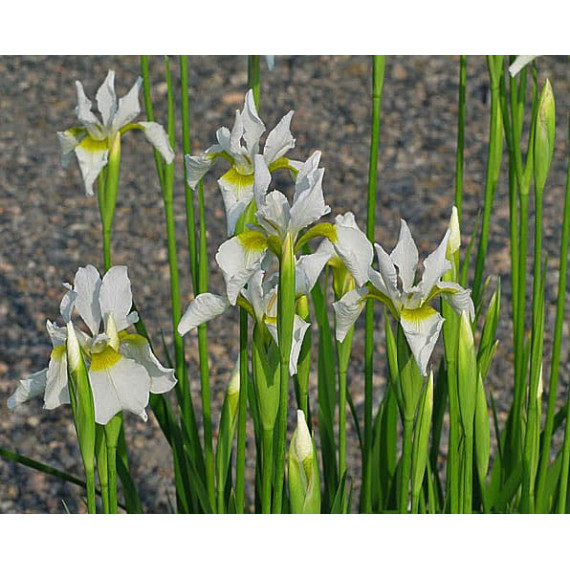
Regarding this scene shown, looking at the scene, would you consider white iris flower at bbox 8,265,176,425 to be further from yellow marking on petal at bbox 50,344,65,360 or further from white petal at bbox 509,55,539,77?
white petal at bbox 509,55,539,77

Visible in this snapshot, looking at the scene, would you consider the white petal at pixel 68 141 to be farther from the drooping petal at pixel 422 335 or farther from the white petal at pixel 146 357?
the drooping petal at pixel 422 335

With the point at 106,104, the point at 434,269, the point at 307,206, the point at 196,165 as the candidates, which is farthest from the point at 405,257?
the point at 106,104

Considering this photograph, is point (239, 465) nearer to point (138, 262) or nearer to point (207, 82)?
point (138, 262)

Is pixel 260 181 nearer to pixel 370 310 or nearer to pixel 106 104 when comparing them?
pixel 370 310

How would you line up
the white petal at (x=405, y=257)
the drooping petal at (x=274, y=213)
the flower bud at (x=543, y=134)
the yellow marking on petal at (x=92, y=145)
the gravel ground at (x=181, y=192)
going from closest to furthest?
the drooping petal at (x=274, y=213)
the white petal at (x=405, y=257)
the flower bud at (x=543, y=134)
the yellow marking on petal at (x=92, y=145)
the gravel ground at (x=181, y=192)

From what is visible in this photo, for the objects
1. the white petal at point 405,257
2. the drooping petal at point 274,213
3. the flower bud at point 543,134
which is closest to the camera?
the drooping petal at point 274,213

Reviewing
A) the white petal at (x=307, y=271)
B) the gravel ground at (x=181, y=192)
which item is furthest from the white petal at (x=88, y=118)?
the gravel ground at (x=181, y=192)
